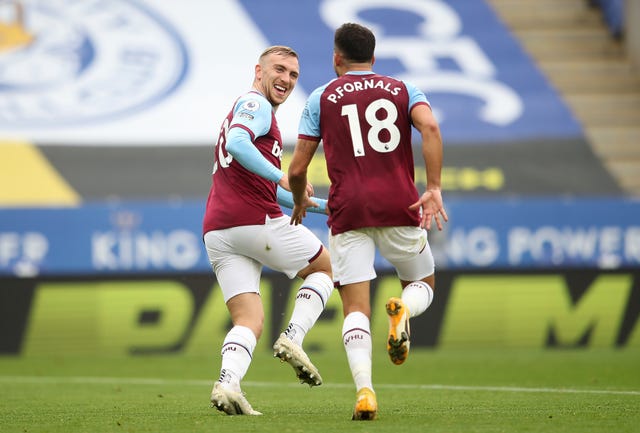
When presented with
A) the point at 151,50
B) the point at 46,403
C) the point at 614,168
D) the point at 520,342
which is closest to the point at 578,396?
the point at 46,403

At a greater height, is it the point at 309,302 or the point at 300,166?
the point at 300,166

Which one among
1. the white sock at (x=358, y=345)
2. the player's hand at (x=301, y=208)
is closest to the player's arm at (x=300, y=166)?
the player's hand at (x=301, y=208)

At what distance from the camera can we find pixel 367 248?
21.1 ft

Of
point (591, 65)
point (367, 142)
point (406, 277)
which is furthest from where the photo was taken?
point (591, 65)

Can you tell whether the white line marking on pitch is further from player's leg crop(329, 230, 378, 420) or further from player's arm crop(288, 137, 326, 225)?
player's arm crop(288, 137, 326, 225)

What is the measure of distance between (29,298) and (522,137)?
756 centimetres

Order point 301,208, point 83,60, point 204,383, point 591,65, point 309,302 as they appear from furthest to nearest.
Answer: point 591,65
point 83,60
point 204,383
point 309,302
point 301,208

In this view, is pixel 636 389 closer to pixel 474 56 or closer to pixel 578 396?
pixel 578 396

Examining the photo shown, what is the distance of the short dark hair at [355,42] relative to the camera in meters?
6.38

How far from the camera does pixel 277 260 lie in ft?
22.9

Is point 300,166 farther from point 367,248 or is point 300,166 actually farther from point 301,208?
point 367,248

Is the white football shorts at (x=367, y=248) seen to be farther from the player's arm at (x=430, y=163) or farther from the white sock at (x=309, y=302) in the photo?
the white sock at (x=309, y=302)

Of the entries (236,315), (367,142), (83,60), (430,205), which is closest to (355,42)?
(367,142)

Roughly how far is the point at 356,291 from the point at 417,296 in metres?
0.40
